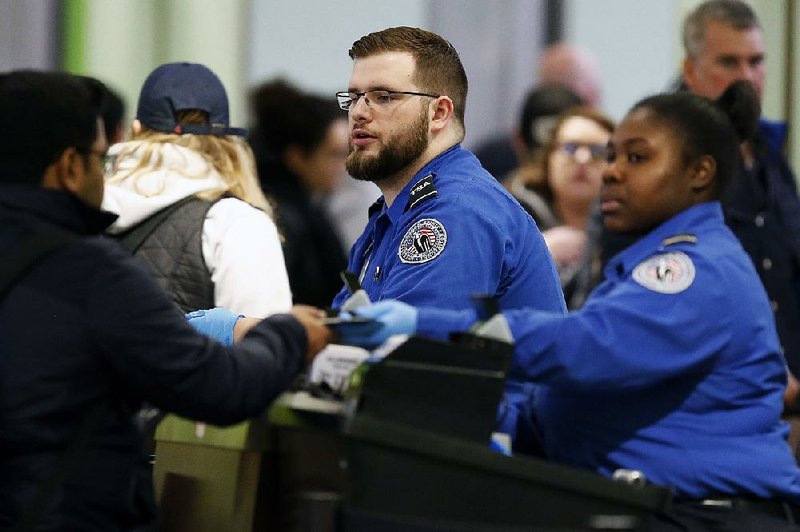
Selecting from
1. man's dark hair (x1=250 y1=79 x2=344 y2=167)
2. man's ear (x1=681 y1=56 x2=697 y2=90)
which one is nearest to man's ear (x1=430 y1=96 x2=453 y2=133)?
man's ear (x1=681 y1=56 x2=697 y2=90)

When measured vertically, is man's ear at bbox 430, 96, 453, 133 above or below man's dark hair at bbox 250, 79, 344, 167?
above

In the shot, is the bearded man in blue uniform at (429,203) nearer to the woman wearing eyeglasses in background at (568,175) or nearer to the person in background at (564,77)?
the woman wearing eyeglasses in background at (568,175)

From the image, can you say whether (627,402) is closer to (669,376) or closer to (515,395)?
(669,376)

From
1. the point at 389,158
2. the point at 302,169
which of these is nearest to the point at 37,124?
the point at 389,158

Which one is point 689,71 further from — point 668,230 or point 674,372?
point 674,372

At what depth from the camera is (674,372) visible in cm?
293

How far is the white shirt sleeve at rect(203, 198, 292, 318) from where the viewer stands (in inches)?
154

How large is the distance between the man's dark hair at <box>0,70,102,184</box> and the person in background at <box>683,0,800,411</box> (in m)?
2.46

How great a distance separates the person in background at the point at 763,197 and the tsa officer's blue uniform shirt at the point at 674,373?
1597mm

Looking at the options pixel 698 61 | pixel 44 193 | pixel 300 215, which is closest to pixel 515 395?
pixel 44 193

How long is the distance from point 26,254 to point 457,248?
974 mm

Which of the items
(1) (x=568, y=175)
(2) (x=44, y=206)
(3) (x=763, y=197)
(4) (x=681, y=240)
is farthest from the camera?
(1) (x=568, y=175)

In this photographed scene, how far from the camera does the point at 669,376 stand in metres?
2.94

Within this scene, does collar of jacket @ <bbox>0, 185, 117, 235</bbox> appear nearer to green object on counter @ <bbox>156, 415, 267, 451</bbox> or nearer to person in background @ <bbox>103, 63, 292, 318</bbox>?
green object on counter @ <bbox>156, 415, 267, 451</bbox>
